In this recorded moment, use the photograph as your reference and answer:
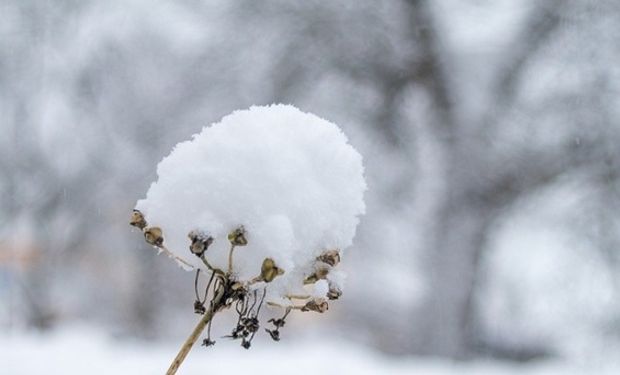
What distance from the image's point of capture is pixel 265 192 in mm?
851

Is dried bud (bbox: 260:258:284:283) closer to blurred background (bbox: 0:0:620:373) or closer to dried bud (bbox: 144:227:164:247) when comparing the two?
dried bud (bbox: 144:227:164:247)

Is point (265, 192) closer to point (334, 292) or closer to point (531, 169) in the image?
point (334, 292)

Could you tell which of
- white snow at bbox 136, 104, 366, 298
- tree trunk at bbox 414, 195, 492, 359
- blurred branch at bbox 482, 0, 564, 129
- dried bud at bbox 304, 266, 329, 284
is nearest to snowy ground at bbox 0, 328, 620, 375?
tree trunk at bbox 414, 195, 492, 359

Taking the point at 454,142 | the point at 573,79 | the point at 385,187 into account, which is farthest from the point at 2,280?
the point at 573,79

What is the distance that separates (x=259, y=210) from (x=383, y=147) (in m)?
5.93

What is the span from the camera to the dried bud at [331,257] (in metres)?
0.76

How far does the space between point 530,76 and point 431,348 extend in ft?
8.20

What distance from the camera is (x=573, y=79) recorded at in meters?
6.42

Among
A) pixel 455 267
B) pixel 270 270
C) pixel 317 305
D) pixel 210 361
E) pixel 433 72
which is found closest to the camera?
pixel 270 270

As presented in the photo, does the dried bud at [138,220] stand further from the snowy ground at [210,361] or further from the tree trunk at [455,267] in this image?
the tree trunk at [455,267]

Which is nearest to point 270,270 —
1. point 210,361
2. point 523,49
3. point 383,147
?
point 210,361

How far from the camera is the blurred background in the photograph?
6.39 m

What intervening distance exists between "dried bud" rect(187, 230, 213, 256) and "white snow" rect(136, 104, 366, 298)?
1cm

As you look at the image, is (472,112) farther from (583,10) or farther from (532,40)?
(583,10)
